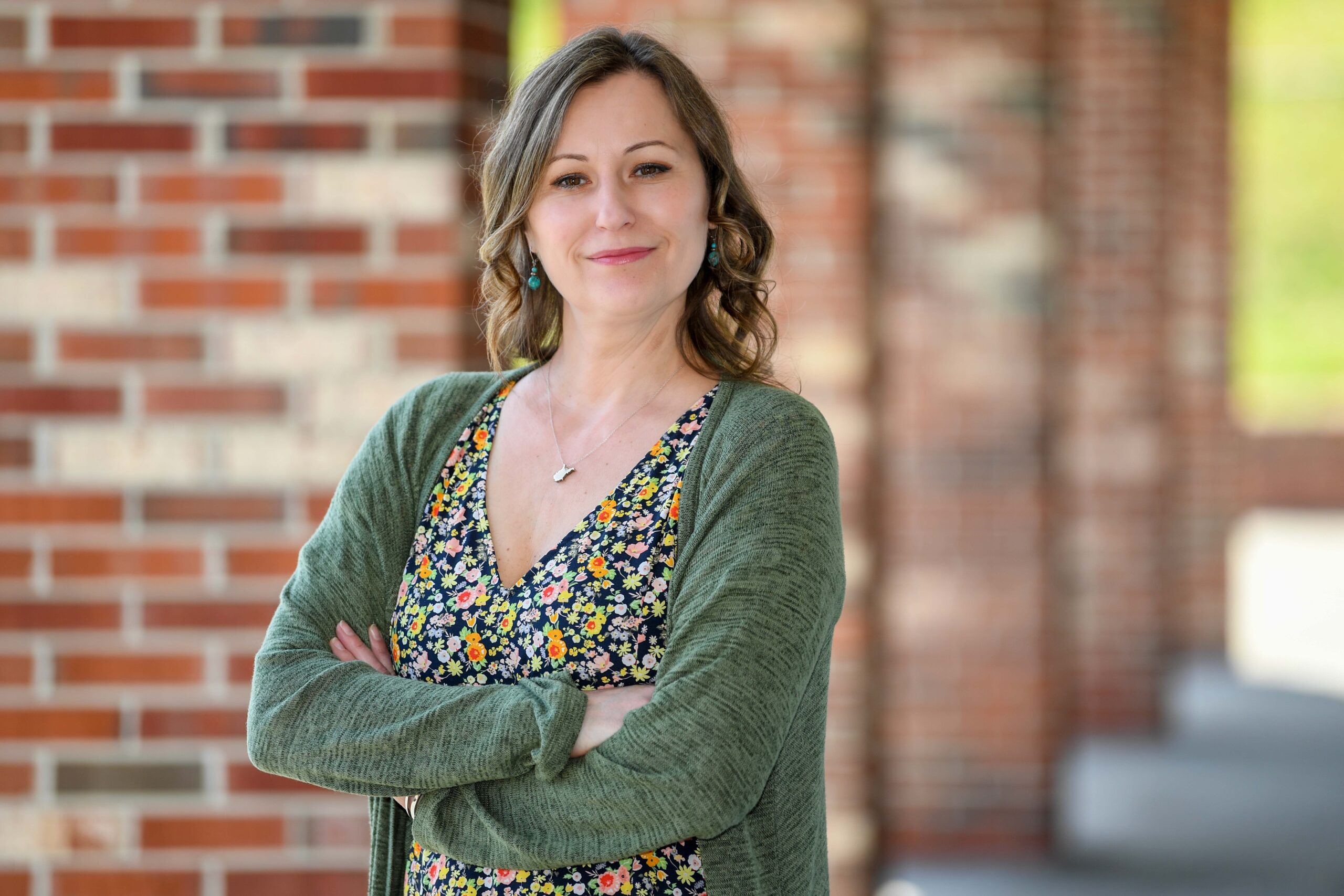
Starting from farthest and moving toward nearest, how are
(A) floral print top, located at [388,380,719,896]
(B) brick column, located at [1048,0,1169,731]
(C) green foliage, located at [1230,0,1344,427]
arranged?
(C) green foliage, located at [1230,0,1344,427]
(B) brick column, located at [1048,0,1169,731]
(A) floral print top, located at [388,380,719,896]

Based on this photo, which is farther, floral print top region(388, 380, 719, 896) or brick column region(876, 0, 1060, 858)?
brick column region(876, 0, 1060, 858)

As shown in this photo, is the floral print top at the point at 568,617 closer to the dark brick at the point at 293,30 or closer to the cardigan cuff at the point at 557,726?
the cardigan cuff at the point at 557,726

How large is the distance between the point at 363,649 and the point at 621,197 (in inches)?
27.8

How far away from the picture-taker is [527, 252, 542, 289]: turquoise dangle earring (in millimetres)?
2277

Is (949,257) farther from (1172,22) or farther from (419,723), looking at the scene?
(419,723)

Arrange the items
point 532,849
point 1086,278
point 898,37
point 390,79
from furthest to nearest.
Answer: point 1086,278 < point 898,37 < point 390,79 < point 532,849

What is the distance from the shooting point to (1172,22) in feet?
26.6

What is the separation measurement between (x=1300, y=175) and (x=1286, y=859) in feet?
33.4

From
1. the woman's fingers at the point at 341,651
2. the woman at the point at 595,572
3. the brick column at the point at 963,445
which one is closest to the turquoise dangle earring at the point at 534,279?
the woman at the point at 595,572

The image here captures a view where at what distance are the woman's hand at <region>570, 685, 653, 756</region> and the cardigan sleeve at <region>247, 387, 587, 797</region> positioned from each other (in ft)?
0.06

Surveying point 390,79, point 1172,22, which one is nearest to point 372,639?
point 390,79

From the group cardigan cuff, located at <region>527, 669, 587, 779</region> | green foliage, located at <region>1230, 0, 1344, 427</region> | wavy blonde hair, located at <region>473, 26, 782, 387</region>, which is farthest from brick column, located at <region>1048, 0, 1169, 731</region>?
green foliage, located at <region>1230, 0, 1344, 427</region>

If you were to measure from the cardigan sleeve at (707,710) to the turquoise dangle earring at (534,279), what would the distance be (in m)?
0.47

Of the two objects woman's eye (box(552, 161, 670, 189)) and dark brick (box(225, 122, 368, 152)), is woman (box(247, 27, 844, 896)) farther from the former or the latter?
dark brick (box(225, 122, 368, 152))
